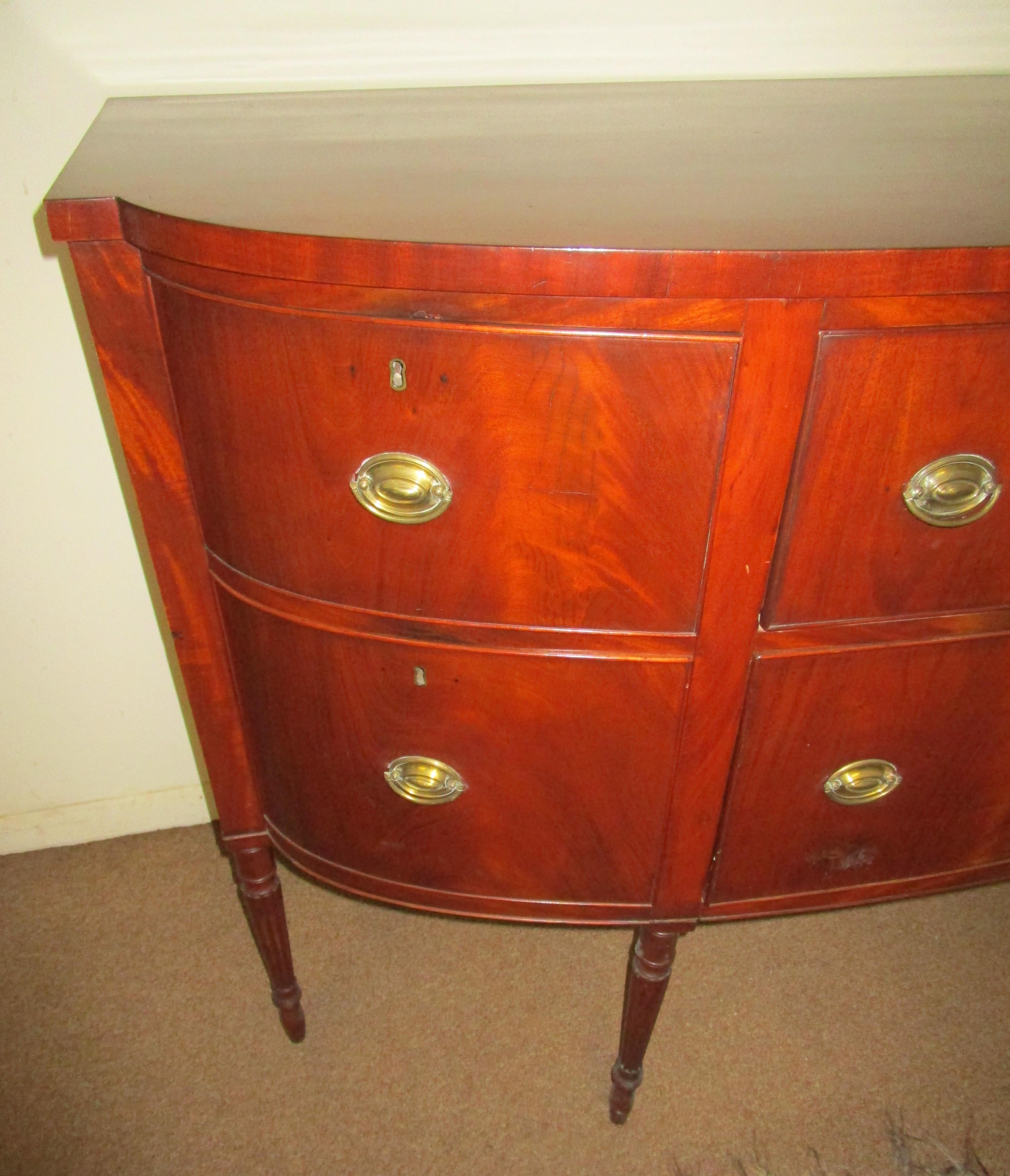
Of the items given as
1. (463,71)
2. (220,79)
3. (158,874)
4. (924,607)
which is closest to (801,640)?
(924,607)

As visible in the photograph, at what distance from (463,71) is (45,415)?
62cm

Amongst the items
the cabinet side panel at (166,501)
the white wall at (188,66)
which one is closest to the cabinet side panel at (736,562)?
the cabinet side panel at (166,501)

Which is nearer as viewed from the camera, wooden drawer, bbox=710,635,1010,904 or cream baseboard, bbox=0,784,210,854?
wooden drawer, bbox=710,635,1010,904

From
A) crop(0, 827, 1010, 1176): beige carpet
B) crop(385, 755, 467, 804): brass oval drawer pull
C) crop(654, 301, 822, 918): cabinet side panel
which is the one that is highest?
crop(654, 301, 822, 918): cabinet side panel

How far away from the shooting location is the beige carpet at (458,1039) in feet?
3.34

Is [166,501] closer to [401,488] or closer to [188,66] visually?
[401,488]

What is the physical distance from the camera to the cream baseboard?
1361mm

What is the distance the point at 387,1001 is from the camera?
1.17 m

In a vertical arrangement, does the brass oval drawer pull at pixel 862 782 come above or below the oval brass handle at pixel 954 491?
Answer: below

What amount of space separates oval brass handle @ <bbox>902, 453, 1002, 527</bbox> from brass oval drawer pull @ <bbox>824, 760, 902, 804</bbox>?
23 centimetres

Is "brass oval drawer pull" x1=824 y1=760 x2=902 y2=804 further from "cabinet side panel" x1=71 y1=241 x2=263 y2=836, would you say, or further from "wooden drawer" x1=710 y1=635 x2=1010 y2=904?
"cabinet side panel" x1=71 y1=241 x2=263 y2=836

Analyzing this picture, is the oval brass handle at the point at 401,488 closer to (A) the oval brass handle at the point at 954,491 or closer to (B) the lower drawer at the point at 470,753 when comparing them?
(B) the lower drawer at the point at 470,753

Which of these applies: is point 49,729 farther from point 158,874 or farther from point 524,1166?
point 524,1166

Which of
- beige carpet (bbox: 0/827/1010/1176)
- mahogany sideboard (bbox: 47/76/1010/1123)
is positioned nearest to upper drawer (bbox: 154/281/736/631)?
mahogany sideboard (bbox: 47/76/1010/1123)
